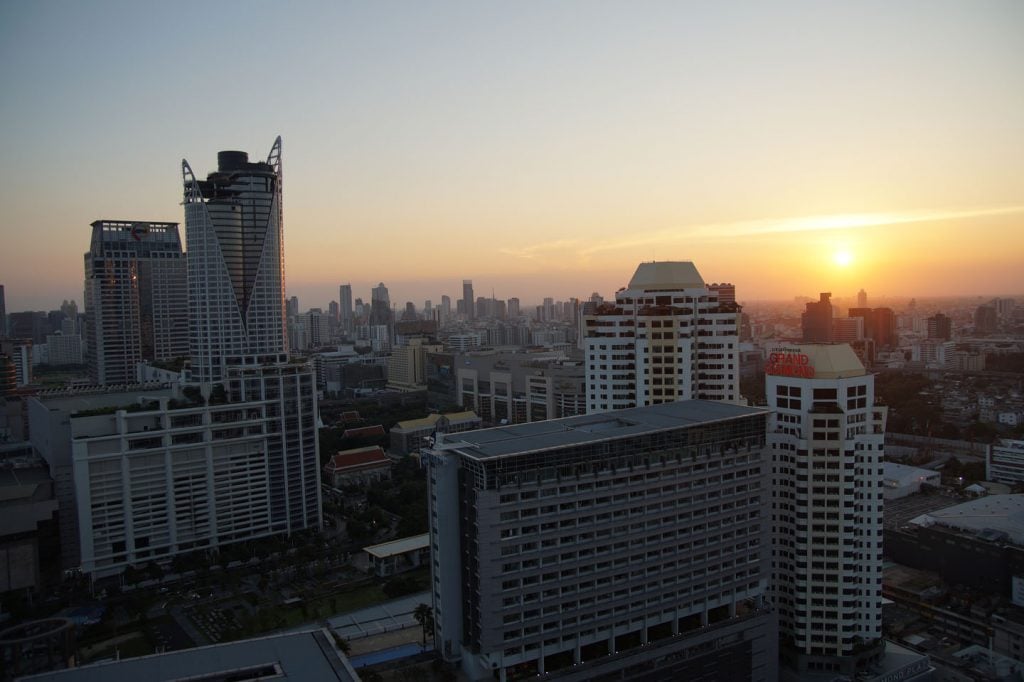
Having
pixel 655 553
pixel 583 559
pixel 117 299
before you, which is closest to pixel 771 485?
pixel 655 553

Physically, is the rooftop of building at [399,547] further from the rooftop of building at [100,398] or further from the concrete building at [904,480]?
the concrete building at [904,480]

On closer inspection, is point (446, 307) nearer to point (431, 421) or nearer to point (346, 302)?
point (346, 302)

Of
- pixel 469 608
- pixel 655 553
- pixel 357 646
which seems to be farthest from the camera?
pixel 357 646

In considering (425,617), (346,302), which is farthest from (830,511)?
(346,302)

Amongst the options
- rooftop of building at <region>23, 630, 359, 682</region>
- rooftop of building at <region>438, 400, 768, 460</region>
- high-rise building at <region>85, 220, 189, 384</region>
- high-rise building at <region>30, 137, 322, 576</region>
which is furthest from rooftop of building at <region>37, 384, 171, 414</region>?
rooftop of building at <region>23, 630, 359, 682</region>

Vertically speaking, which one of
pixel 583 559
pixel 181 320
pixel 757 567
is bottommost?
pixel 757 567

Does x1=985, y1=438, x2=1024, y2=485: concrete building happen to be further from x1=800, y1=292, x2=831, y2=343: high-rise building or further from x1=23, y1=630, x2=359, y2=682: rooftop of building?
x1=23, y1=630, x2=359, y2=682: rooftop of building

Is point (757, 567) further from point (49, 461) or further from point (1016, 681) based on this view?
point (49, 461)
